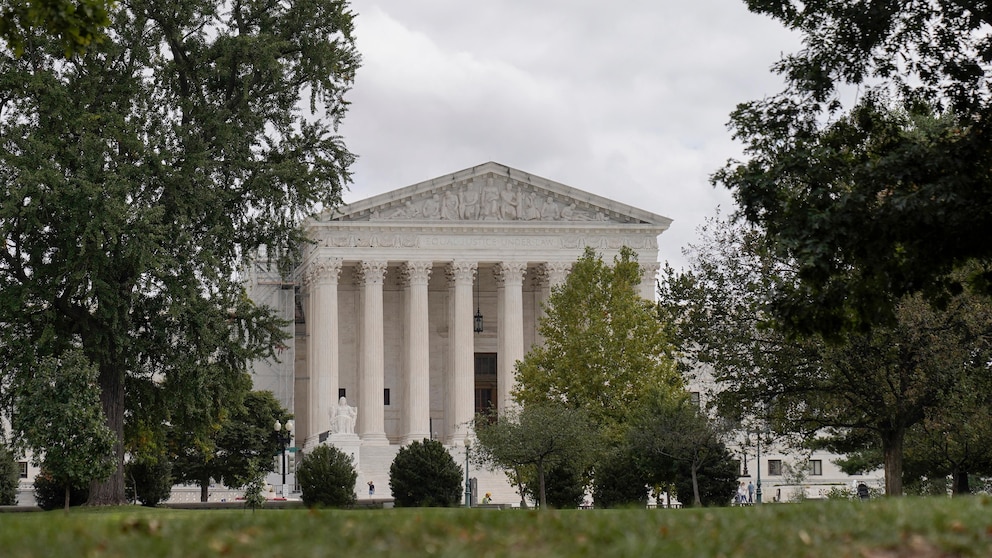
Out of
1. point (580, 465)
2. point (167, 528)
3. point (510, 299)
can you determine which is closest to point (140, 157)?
point (580, 465)

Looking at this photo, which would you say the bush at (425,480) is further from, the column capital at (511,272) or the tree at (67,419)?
the column capital at (511,272)

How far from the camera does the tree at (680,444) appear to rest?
3922cm

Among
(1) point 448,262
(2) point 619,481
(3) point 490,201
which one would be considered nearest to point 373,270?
(1) point 448,262

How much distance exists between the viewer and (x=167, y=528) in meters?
10.0

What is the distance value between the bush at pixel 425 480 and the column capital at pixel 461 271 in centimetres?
2541

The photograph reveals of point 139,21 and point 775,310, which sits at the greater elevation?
point 139,21

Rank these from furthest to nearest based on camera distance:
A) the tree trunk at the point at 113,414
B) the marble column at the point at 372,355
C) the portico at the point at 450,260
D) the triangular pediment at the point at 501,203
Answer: the triangular pediment at the point at 501,203 → the portico at the point at 450,260 → the marble column at the point at 372,355 → the tree trunk at the point at 113,414

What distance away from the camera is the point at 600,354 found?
47.3 m

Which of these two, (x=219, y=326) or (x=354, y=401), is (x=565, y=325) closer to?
(x=219, y=326)

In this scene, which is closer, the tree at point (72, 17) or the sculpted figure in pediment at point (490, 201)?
the tree at point (72, 17)

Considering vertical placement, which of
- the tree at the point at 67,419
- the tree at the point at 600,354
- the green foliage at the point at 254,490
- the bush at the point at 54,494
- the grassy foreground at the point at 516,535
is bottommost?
the bush at the point at 54,494

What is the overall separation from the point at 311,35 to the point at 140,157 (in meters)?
5.89

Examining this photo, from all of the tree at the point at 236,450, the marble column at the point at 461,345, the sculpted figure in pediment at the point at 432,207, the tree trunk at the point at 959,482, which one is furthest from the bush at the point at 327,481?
the sculpted figure in pediment at the point at 432,207

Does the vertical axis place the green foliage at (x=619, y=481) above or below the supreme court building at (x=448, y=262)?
below
